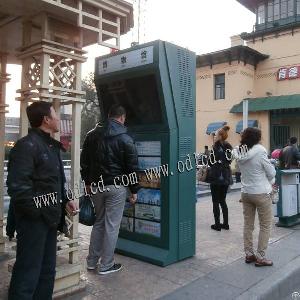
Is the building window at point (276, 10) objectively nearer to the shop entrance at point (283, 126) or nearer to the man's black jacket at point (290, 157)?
the shop entrance at point (283, 126)

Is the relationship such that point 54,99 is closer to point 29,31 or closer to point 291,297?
point 29,31

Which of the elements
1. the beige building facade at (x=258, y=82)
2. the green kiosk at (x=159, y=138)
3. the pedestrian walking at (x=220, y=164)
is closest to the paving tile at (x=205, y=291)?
the green kiosk at (x=159, y=138)

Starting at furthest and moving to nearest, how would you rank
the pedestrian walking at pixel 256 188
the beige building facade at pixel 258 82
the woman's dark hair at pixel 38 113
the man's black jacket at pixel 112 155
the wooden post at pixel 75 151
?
the beige building facade at pixel 258 82 < the pedestrian walking at pixel 256 188 < the man's black jacket at pixel 112 155 < the wooden post at pixel 75 151 < the woman's dark hair at pixel 38 113

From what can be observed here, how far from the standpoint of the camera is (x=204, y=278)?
4.18 metres

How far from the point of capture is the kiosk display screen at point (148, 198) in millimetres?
4723

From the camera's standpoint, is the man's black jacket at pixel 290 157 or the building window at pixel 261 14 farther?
the building window at pixel 261 14

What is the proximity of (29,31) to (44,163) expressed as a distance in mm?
1698

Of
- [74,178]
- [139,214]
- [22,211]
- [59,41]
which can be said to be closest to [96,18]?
[59,41]

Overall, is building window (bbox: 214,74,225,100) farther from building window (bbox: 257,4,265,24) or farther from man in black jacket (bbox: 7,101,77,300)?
man in black jacket (bbox: 7,101,77,300)

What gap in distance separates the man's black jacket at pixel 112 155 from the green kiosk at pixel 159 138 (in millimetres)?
569

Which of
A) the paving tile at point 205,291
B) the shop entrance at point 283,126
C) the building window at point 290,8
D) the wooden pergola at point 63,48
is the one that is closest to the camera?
the wooden pergola at point 63,48

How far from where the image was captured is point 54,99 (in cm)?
383

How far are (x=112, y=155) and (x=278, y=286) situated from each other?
2.35 m

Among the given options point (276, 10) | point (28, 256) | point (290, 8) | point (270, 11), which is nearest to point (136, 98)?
point (28, 256)
